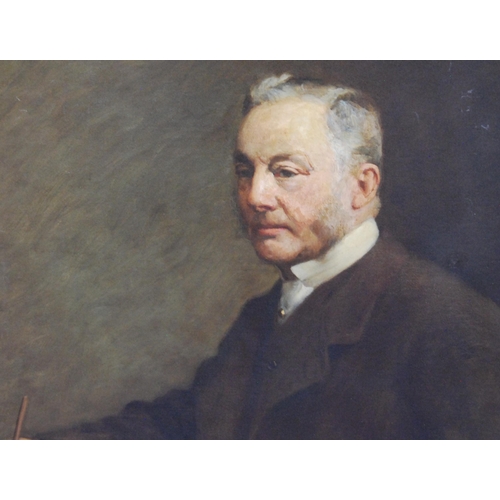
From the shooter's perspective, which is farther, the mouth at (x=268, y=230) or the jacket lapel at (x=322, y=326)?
the mouth at (x=268, y=230)

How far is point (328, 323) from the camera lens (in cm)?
436

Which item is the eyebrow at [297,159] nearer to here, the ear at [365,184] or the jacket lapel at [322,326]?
the ear at [365,184]

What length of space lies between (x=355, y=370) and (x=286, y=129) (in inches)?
62.3

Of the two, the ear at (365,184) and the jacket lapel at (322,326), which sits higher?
the ear at (365,184)

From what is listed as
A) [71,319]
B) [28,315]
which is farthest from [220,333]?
[28,315]

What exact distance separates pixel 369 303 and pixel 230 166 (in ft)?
4.15

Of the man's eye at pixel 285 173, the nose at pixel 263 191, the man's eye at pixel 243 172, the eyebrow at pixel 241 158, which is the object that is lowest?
the nose at pixel 263 191

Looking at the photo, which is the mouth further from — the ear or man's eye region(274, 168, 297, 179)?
the ear

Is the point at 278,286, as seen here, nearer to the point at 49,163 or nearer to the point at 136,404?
the point at 136,404

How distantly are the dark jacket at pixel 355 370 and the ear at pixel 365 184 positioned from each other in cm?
29

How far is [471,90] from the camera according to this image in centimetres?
→ 459

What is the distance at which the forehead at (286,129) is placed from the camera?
442 centimetres

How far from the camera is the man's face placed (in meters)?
4.42

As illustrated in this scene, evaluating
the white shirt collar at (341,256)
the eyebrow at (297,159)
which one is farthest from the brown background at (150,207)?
the eyebrow at (297,159)
